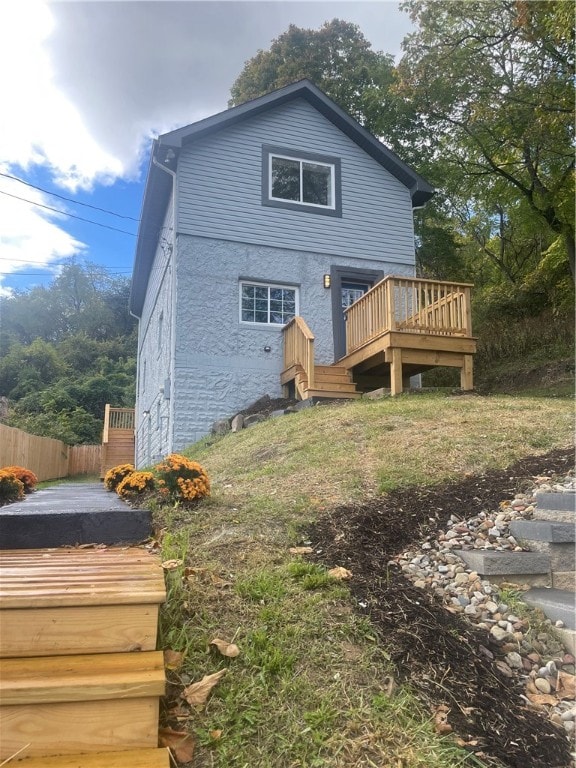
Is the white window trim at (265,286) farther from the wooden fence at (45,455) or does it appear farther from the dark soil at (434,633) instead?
the dark soil at (434,633)

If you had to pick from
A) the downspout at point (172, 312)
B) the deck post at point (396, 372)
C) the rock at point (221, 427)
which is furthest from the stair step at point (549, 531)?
the downspout at point (172, 312)

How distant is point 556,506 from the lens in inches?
137

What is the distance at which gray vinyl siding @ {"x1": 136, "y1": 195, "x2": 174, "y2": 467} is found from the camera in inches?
443

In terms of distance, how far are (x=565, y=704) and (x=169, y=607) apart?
5.55 feet

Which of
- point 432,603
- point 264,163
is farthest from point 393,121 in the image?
point 432,603

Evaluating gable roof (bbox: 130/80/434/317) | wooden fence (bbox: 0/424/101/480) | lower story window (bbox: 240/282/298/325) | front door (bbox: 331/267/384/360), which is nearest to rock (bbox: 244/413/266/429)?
lower story window (bbox: 240/282/298/325)

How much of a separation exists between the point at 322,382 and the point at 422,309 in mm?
2201

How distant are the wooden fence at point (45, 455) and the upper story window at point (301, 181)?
7.95 metres

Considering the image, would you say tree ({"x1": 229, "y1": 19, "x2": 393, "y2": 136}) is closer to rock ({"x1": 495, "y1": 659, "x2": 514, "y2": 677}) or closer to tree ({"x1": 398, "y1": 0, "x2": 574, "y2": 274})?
tree ({"x1": 398, "y1": 0, "x2": 574, "y2": 274})

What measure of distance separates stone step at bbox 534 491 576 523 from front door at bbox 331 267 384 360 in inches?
313

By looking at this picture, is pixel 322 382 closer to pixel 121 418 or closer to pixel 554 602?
pixel 554 602

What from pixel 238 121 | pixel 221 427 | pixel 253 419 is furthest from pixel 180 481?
pixel 238 121

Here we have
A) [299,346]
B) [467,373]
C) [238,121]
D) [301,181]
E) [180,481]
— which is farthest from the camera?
[301,181]

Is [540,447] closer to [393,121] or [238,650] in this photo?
[238,650]
